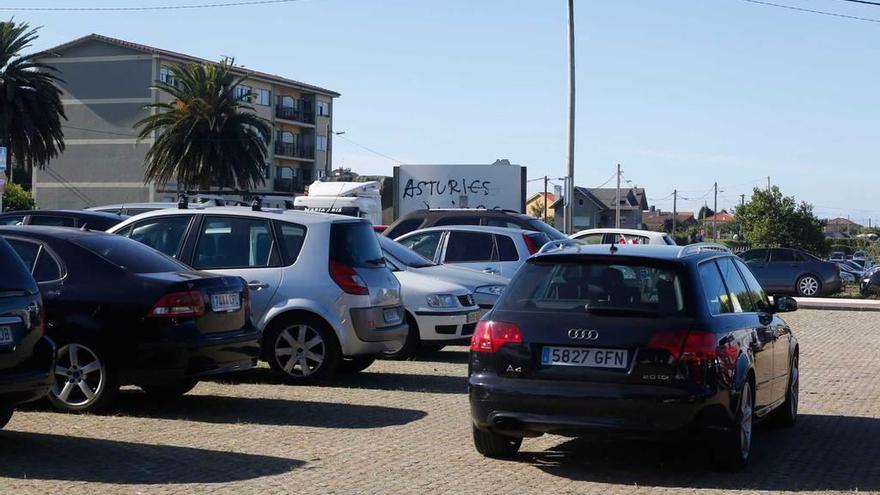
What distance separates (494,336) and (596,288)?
30.2 inches

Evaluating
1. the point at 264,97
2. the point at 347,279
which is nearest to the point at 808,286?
the point at 347,279

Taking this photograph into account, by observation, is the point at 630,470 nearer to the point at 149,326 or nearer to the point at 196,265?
the point at 149,326

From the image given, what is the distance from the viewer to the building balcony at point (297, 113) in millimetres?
85625

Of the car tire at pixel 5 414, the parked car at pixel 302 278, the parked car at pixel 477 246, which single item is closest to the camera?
the car tire at pixel 5 414

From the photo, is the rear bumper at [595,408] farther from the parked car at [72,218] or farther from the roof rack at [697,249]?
the parked car at [72,218]

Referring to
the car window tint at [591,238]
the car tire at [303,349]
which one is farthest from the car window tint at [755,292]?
the car window tint at [591,238]

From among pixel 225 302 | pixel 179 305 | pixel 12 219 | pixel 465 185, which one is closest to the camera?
pixel 179 305

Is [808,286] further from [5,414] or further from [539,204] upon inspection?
[539,204]

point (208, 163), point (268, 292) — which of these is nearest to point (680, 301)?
point (268, 292)

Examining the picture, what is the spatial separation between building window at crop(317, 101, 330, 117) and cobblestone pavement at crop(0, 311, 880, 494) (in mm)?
79640

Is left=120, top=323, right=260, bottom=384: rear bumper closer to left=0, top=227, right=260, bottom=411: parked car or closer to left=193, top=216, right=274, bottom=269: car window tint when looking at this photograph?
left=0, top=227, right=260, bottom=411: parked car

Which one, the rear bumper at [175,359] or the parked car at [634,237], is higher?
the parked car at [634,237]

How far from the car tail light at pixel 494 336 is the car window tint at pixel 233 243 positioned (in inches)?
174

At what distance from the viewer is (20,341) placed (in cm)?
814
